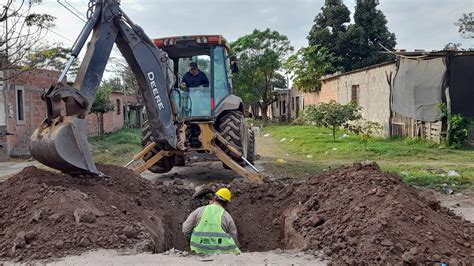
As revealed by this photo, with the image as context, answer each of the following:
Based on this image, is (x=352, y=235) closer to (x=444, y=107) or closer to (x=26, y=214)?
(x=26, y=214)

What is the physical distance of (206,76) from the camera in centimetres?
977

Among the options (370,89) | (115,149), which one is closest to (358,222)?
(115,149)

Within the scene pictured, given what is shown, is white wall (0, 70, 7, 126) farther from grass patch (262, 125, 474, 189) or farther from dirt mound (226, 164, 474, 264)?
dirt mound (226, 164, 474, 264)

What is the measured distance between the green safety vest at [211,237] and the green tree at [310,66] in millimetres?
26507

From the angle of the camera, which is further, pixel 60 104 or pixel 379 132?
pixel 379 132

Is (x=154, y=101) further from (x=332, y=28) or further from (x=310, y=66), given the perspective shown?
(x=332, y=28)

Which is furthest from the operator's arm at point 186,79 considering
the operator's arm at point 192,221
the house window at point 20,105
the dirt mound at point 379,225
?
the house window at point 20,105

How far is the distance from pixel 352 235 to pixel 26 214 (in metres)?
3.34

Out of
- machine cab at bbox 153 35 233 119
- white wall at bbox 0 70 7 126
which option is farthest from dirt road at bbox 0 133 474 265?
white wall at bbox 0 70 7 126

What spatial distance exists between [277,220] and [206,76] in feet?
13.6

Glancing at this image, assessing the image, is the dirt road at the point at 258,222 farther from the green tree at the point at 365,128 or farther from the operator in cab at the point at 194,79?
the green tree at the point at 365,128

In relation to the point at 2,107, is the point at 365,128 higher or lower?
lower

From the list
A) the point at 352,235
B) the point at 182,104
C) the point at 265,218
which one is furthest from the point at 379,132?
the point at 352,235

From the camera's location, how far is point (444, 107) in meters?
14.9
